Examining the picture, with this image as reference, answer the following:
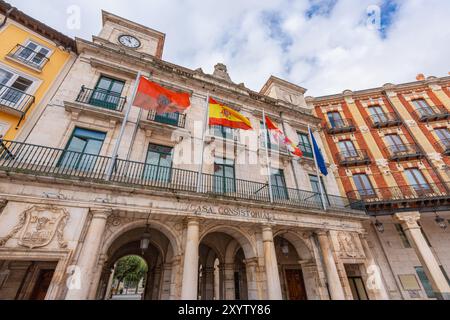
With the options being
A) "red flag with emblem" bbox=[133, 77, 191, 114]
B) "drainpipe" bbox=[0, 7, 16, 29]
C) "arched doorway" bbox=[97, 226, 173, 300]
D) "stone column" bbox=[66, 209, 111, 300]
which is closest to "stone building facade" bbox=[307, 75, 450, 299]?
"arched doorway" bbox=[97, 226, 173, 300]

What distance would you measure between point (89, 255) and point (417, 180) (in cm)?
1885

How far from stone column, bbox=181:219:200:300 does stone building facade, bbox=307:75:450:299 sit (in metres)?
10.9

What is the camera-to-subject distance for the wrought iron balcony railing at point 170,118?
10394 millimetres

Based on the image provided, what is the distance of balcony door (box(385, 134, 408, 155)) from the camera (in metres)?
14.5

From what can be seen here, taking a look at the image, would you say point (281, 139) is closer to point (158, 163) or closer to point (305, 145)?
point (305, 145)

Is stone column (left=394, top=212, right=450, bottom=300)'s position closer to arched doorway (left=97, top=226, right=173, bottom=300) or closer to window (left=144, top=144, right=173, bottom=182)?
arched doorway (left=97, top=226, right=173, bottom=300)

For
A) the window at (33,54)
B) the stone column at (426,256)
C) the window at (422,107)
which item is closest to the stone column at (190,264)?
the window at (33,54)

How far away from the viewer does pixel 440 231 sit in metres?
12.2

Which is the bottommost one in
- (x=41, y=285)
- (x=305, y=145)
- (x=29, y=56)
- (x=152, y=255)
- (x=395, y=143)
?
(x=41, y=285)

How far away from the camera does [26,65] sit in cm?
936

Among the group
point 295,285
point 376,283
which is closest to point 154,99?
point 295,285

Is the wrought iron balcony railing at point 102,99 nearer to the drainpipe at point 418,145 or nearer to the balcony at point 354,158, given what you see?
the balcony at point 354,158

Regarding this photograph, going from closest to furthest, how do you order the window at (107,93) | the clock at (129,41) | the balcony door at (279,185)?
the window at (107,93)
the balcony door at (279,185)
the clock at (129,41)
